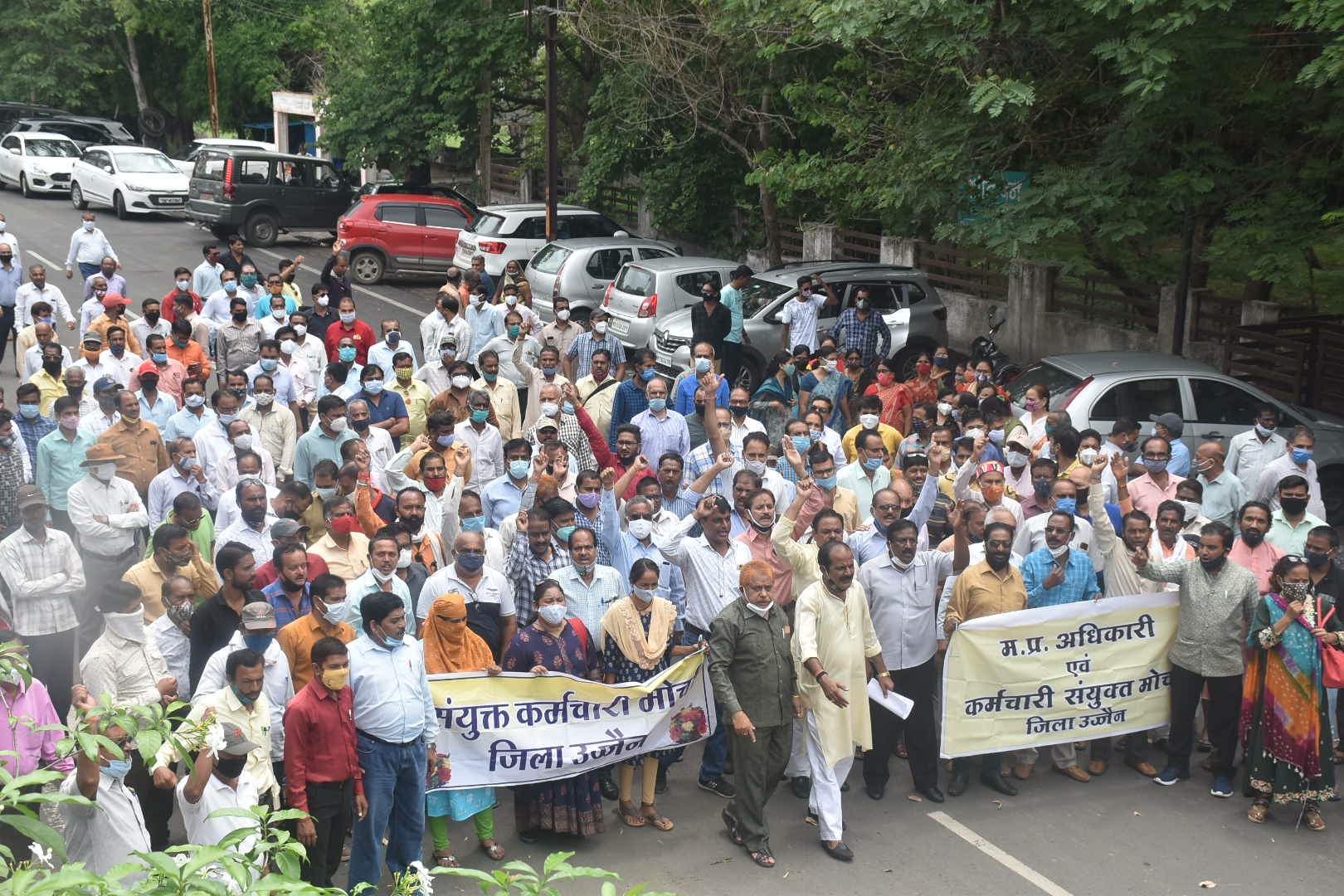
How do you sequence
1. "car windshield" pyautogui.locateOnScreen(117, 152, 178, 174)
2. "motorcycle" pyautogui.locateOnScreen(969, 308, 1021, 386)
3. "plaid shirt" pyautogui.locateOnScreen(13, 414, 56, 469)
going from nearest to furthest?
"plaid shirt" pyautogui.locateOnScreen(13, 414, 56, 469), "motorcycle" pyautogui.locateOnScreen(969, 308, 1021, 386), "car windshield" pyautogui.locateOnScreen(117, 152, 178, 174)

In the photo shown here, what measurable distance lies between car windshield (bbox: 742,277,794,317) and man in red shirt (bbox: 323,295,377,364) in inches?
185

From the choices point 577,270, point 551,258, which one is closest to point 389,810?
point 577,270

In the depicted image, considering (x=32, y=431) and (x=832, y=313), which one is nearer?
(x=32, y=431)

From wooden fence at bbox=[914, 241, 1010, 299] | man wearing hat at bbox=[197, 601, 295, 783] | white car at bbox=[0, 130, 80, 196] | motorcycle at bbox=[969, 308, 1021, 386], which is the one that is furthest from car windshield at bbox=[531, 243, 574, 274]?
white car at bbox=[0, 130, 80, 196]

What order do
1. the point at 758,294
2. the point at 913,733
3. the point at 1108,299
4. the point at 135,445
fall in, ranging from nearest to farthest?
the point at 913,733
the point at 135,445
the point at 758,294
the point at 1108,299

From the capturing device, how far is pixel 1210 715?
8.62 metres

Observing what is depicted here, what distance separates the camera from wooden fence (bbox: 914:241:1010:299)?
70.7 feet

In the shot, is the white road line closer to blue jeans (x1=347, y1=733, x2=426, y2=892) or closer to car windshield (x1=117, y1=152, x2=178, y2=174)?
car windshield (x1=117, y1=152, x2=178, y2=174)

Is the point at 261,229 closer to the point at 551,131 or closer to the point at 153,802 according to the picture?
the point at 551,131

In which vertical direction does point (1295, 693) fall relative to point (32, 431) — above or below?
below

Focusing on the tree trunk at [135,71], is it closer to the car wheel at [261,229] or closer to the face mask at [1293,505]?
the car wheel at [261,229]

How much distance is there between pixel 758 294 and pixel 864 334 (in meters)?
2.16

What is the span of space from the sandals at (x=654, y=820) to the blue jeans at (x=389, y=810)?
1.40 m

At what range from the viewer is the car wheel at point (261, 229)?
29188mm
